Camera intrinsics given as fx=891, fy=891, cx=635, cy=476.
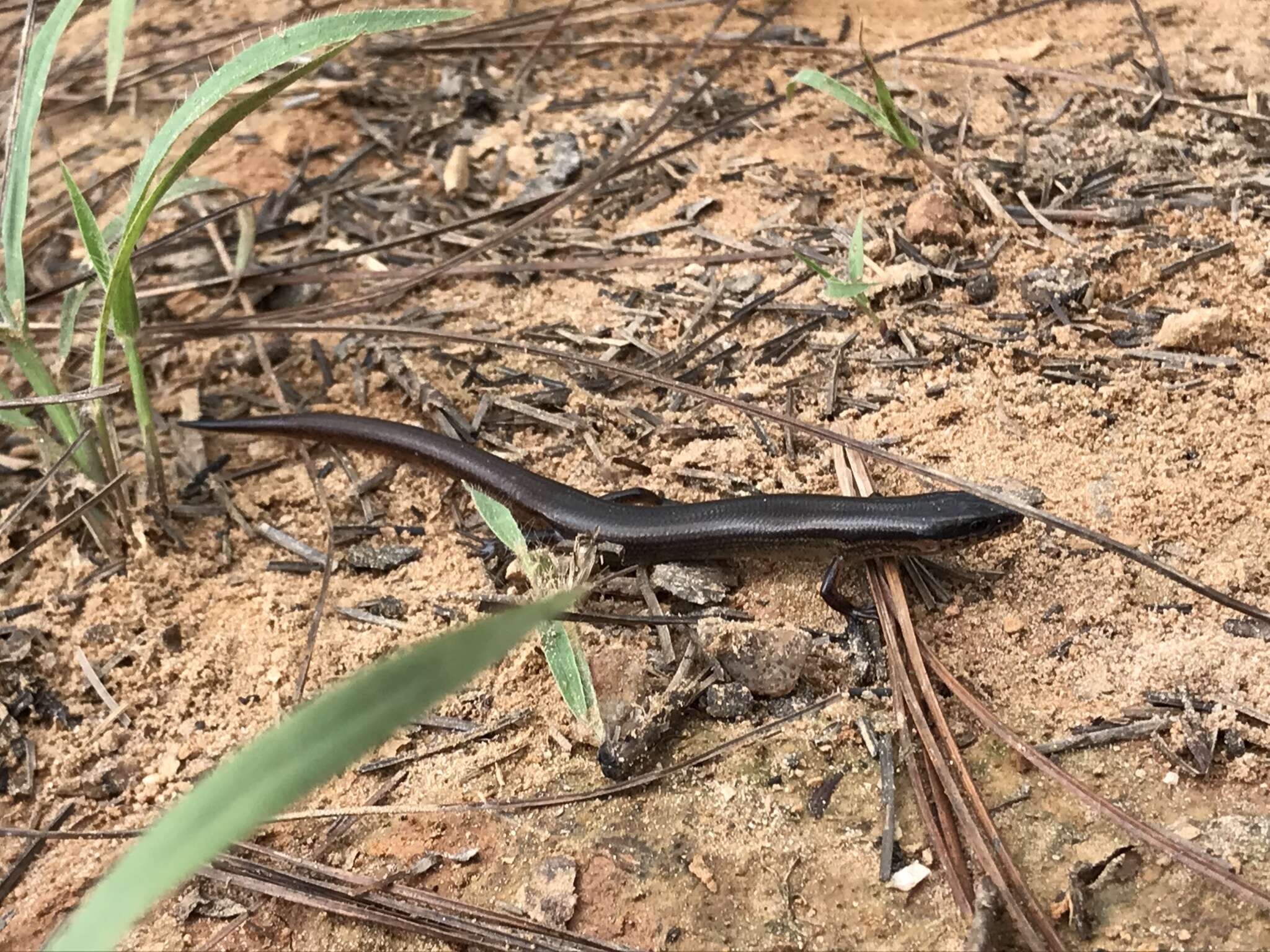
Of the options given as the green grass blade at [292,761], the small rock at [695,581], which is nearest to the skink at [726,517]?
the small rock at [695,581]

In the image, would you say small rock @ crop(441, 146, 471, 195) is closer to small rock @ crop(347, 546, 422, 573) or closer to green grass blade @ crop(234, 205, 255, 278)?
green grass blade @ crop(234, 205, 255, 278)

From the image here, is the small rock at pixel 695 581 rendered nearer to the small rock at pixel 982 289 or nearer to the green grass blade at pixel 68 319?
the small rock at pixel 982 289

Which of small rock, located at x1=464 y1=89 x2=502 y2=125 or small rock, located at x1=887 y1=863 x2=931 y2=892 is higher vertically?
small rock, located at x1=464 y1=89 x2=502 y2=125

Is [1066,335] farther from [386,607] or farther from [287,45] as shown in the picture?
[287,45]

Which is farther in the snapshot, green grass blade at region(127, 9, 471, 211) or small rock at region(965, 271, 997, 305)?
small rock at region(965, 271, 997, 305)

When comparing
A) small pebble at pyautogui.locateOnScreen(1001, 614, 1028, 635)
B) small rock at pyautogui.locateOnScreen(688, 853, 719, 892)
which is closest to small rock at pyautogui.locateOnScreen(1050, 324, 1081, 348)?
small pebble at pyautogui.locateOnScreen(1001, 614, 1028, 635)

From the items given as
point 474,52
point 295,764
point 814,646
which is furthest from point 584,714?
point 474,52

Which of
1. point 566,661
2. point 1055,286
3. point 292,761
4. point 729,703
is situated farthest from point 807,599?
point 292,761

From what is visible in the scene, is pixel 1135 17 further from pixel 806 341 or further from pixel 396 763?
pixel 396 763
